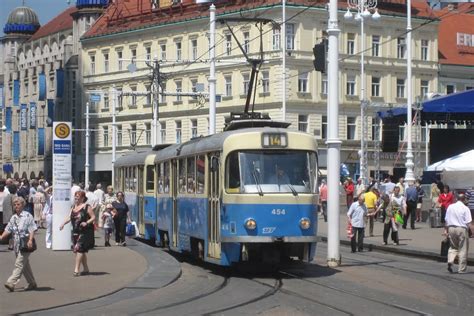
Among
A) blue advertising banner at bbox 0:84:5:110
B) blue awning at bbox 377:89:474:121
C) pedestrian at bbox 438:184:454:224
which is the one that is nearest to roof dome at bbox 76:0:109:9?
blue advertising banner at bbox 0:84:5:110

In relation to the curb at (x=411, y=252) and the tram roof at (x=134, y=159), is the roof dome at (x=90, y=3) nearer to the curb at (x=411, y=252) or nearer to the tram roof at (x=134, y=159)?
the tram roof at (x=134, y=159)

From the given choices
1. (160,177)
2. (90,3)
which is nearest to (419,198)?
(160,177)

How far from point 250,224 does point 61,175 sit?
827 centimetres

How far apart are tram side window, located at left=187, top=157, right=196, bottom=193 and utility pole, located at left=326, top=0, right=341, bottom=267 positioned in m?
2.95

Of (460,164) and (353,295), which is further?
(460,164)

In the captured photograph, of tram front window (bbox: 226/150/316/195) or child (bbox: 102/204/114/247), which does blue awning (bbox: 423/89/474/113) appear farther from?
tram front window (bbox: 226/150/316/195)

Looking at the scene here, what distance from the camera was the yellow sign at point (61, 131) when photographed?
27.0m

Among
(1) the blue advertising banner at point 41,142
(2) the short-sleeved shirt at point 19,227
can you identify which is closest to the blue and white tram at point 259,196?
(2) the short-sleeved shirt at point 19,227

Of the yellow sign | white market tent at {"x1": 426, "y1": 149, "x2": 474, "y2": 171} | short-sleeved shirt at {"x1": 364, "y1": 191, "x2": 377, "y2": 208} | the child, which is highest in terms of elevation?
the yellow sign

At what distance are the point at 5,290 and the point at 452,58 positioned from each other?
236ft

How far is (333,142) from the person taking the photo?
915 inches

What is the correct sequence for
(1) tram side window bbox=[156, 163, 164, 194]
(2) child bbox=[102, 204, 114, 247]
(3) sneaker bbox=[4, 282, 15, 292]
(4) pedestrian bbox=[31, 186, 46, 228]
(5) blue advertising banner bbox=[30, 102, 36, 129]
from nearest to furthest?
(3) sneaker bbox=[4, 282, 15, 292]
(1) tram side window bbox=[156, 163, 164, 194]
(2) child bbox=[102, 204, 114, 247]
(4) pedestrian bbox=[31, 186, 46, 228]
(5) blue advertising banner bbox=[30, 102, 36, 129]

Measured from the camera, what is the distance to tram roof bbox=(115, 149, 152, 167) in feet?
106

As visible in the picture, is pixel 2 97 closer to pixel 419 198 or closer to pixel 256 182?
pixel 419 198
